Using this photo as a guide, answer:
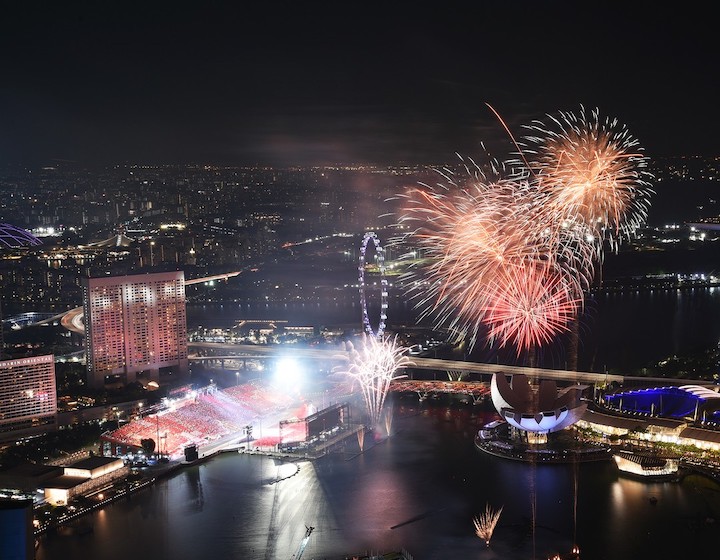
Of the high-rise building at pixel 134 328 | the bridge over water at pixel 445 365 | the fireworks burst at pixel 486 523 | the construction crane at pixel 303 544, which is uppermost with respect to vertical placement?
the high-rise building at pixel 134 328

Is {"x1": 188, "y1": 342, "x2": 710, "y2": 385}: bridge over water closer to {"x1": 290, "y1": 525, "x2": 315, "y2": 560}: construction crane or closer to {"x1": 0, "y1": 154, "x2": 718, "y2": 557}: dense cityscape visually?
{"x1": 0, "y1": 154, "x2": 718, "y2": 557}: dense cityscape

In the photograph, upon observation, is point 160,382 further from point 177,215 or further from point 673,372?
point 177,215

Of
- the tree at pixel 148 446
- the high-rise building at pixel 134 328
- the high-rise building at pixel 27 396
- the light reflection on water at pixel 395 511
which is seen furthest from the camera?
the high-rise building at pixel 134 328

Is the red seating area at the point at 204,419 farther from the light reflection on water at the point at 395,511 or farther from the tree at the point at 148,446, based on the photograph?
the light reflection on water at the point at 395,511

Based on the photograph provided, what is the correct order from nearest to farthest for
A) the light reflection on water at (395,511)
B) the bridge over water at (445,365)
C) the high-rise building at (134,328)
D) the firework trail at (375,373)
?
the light reflection on water at (395,511) → the firework trail at (375,373) → the bridge over water at (445,365) → the high-rise building at (134,328)

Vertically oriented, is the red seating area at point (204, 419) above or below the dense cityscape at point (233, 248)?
below

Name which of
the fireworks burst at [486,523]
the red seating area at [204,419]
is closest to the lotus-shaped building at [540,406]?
the fireworks burst at [486,523]

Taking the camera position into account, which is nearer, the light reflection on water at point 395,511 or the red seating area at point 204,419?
the light reflection on water at point 395,511

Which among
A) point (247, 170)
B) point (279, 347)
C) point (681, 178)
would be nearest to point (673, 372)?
point (279, 347)

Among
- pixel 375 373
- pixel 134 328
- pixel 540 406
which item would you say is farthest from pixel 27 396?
pixel 540 406
